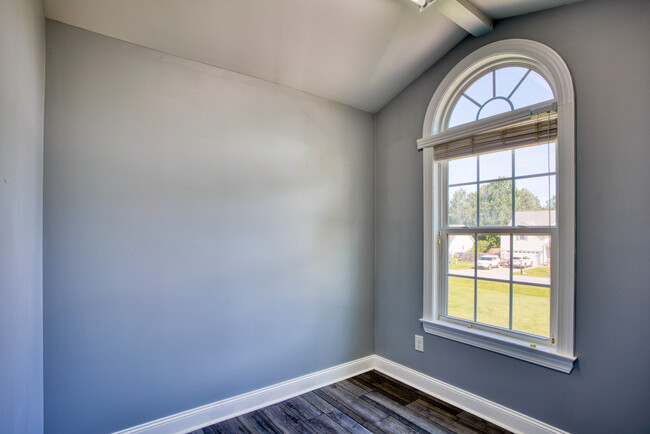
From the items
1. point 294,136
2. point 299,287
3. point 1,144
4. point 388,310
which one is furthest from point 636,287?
point 1,144

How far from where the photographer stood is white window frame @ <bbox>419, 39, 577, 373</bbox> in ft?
5.79

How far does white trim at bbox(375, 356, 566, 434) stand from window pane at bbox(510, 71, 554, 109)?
1.94 m

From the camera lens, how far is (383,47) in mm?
2256

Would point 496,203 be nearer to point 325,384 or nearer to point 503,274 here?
point 503,274

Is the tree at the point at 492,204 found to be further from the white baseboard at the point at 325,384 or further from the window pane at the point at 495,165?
the white baseboard at the point at 325,384

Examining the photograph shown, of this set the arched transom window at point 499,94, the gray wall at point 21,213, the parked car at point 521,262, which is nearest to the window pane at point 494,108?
the arched transom window at point 499,94

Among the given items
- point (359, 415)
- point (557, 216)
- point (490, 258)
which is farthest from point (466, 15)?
point (359, 415)

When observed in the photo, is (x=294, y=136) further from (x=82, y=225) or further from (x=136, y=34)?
(x=82, y=225)

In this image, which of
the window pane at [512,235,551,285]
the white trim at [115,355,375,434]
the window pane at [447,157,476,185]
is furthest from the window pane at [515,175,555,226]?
the white trim at [115,355,375,434]

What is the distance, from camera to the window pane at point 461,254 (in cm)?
229

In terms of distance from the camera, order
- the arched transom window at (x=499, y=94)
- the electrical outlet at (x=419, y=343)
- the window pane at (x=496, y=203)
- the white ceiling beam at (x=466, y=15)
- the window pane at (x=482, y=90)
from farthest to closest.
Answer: the electrical outlet at (x=419, y=343), the window pane at (x=482, y=90), the window pane at (x=496, y=203), the arched transom window at (x=499, y=94), the white ceiling beam at (x=466, y=15)

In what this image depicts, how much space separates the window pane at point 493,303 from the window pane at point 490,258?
6cm

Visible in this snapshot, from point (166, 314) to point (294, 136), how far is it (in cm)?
154

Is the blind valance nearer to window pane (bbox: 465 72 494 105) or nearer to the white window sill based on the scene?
window pane (bbox: 465 72 494 105)
